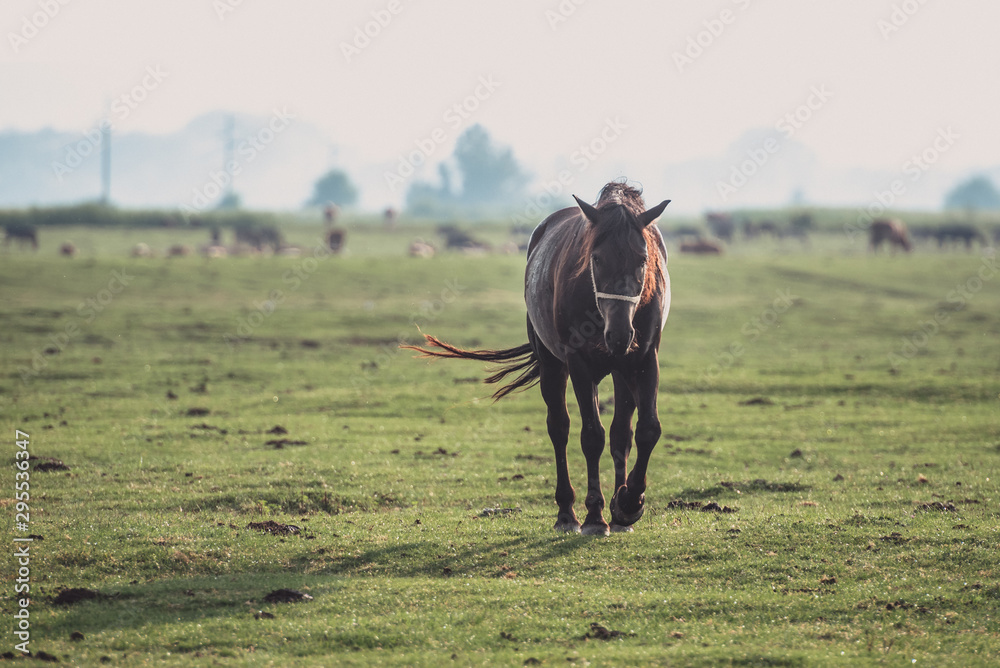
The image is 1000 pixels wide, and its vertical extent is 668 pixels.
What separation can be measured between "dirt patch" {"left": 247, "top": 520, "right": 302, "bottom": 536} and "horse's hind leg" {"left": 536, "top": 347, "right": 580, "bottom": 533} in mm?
2555

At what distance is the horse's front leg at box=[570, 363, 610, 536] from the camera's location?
8539mm

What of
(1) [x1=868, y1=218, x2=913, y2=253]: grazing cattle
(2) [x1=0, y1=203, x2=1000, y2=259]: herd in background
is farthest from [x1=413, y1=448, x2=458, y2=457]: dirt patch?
(1) [x1=868, y1=218, x2=913, y2=253]: grazing cattle

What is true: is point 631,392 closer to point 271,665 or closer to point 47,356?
point 271,665

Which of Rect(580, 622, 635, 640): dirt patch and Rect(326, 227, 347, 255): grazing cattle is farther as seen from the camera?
Rect(326, 227, 347, 255): grazing cattle

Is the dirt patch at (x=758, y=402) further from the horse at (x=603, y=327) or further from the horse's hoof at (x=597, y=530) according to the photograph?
the horse's hoof at (x=597, y=530)

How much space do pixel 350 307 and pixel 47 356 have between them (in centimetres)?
1278

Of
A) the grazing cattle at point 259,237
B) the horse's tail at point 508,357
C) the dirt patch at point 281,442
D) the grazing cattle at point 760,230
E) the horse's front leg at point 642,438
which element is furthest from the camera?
the grazing cattle at point 760,230

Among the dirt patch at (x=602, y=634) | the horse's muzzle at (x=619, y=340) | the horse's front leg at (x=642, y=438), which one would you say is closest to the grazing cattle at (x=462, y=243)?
the horse's front leg at (x=642, y=438)

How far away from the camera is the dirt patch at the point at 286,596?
22.7ft

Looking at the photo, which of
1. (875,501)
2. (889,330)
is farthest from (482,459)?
(889,330)

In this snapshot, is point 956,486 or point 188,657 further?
point 956,486

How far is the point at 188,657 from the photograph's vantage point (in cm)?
589

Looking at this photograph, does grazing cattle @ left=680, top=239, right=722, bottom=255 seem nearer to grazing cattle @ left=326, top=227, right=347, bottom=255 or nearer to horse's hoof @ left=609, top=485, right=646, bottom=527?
grazing cattle @ left=326, top=227, right=347, bottom=255

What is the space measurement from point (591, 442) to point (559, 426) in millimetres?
567
